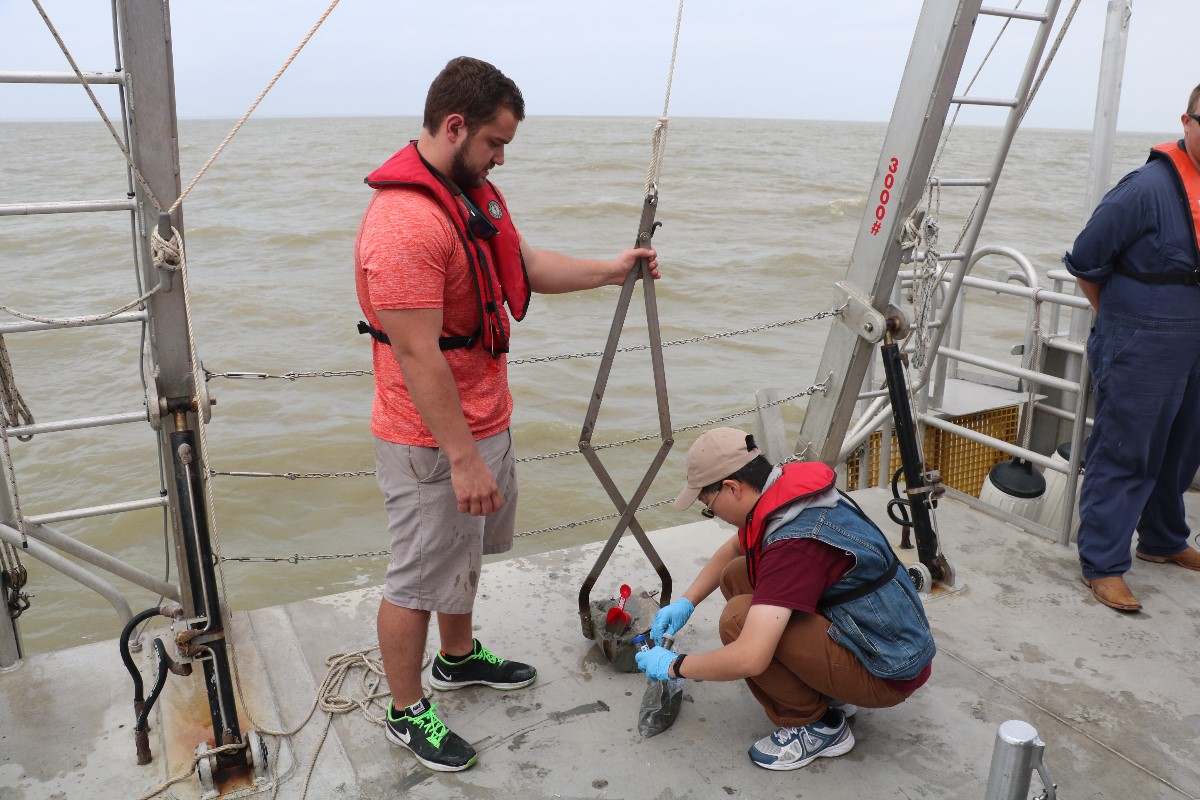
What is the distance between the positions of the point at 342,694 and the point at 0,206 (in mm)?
1642

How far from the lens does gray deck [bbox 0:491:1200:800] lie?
8.27ft

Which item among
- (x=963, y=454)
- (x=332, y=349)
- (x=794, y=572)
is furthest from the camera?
(x=332, y=349)

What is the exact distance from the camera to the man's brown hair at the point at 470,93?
2.27m

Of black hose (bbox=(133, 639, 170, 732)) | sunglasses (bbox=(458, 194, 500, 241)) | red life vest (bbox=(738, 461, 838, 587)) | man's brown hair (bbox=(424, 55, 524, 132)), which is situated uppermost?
man's brown hair (bbox=(424, 55, 524, 132))

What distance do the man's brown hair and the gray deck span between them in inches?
67.4

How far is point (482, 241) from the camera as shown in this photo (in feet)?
8.06

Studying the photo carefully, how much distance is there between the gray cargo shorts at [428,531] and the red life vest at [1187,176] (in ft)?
8.04

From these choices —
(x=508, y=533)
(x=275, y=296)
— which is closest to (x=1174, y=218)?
(x=508, y=533)

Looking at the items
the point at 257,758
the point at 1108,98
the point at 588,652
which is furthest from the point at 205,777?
the point at 1108,98

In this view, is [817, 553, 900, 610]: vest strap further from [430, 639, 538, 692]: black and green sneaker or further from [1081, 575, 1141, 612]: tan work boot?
[1081, 575, 1141, 612]: tan work boot

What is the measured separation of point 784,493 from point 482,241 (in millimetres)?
1017

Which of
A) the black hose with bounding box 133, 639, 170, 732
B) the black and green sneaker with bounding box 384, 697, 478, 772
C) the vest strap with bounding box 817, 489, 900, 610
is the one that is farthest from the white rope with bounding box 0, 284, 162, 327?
the vest strap with bounding box 817, 489, 900, 610

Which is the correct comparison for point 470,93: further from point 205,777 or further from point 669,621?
point 205,777

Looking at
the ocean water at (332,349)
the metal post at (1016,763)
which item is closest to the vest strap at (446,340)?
the ocean water at (332,349)
